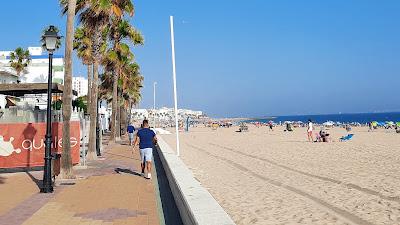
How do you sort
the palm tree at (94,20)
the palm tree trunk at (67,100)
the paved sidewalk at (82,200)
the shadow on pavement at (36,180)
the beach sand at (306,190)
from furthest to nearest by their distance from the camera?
the palm tree at (94,20)
the palm tree trunk at (67,100)
the shadow on pavement at (36,180)
the beach sand at (306,190)
the paved sidewalk at (82,200)

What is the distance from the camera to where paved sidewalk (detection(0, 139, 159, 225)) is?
7.17 metres

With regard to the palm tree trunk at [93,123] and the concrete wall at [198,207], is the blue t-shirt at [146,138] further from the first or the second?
the palm tree trunk at [93,123]

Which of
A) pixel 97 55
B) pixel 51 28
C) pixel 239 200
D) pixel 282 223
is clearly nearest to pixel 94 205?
pixel 239 200

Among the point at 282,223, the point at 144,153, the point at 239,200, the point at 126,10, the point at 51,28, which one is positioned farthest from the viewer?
the point at 126,10

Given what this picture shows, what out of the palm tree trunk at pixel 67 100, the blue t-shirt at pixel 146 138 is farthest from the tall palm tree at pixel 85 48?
the blue t-shirt at pixel 146 138

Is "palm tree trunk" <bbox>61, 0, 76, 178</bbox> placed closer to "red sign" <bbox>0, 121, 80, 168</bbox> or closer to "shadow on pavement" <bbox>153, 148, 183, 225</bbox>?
"red sign" <bbox>0, 121, 80, 168</bbox>

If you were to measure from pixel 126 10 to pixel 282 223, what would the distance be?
55.2 ft

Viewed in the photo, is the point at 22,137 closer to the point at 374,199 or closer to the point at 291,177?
the point at 291,177

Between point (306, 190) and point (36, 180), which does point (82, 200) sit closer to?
point (36, 180)

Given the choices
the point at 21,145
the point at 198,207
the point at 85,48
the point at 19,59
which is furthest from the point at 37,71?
the point at 198,207

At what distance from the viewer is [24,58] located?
5175 cm

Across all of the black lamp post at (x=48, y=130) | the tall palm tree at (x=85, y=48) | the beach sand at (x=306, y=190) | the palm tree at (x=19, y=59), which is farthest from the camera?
the palm tree at (x=19, y=59)

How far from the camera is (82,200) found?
351 inches

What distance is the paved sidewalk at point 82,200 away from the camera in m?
7.17
